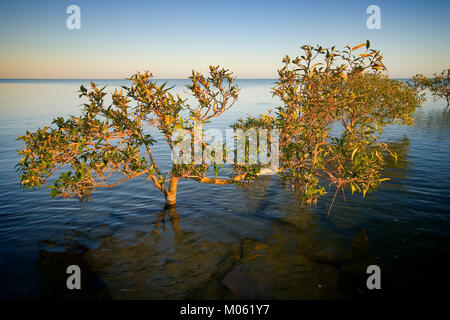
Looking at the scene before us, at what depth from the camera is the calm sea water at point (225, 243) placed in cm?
974

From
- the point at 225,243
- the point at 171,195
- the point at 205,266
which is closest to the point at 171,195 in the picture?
the point at 171,195

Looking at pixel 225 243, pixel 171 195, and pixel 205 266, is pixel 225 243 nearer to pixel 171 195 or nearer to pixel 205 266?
pixel 205 266

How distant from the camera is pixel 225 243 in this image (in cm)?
1278

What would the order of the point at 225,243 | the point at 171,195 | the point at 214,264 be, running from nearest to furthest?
the point at 214,264
the point at 225,243
the point at 171,195

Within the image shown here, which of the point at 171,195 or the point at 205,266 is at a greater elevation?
the point at 171,195

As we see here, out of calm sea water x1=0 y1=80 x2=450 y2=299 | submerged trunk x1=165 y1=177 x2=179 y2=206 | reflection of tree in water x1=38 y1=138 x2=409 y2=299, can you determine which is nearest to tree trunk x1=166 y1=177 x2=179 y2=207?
submerged trunk x1=165 y1=177 x2=179 y2=206

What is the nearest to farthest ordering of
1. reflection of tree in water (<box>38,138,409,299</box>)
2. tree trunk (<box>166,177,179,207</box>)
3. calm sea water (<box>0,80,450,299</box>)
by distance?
reflection of tree in water (<box>38,138,409,299</box>) → calm sea water (<box>0,80,450,299</box>) → tree trunk (<box>166,177,179,207</box>)

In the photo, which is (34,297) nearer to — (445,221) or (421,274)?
(421,274)

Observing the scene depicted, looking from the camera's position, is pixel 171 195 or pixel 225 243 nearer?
pixel 225 243

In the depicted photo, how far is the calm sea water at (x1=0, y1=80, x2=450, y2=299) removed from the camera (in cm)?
974

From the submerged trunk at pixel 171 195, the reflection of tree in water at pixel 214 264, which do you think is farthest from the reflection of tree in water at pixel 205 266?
the submerged trunk at pixel 171 195

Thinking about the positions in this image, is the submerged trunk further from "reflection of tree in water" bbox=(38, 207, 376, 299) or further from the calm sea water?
"reflection of tree in water" bbox=(38, 207, 376, 299)

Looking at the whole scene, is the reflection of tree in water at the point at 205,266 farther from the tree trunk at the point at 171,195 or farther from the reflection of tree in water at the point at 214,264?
the tree trunk at the point at 171,195

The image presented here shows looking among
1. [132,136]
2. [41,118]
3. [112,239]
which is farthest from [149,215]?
[41,118]
